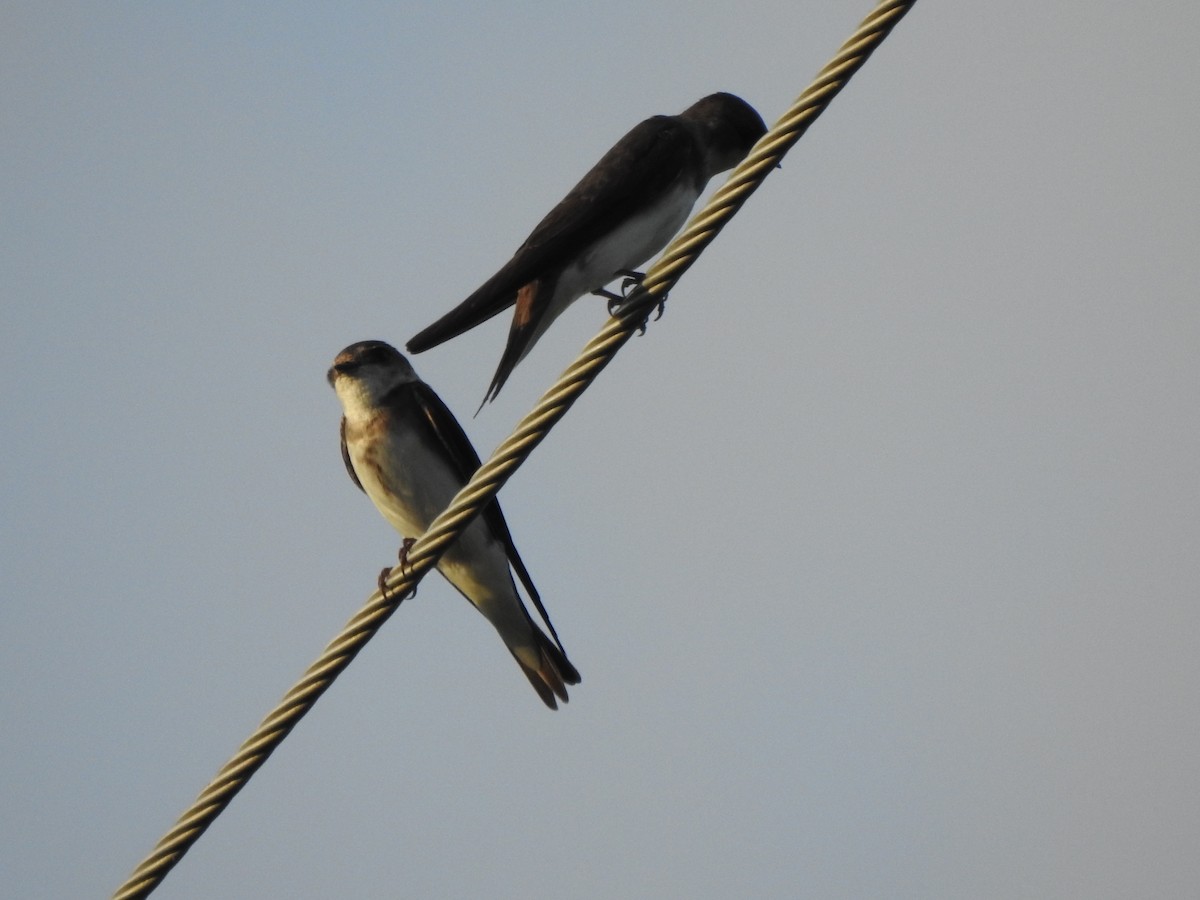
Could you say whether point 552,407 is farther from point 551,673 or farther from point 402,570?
point 551,673

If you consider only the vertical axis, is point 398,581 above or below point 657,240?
below

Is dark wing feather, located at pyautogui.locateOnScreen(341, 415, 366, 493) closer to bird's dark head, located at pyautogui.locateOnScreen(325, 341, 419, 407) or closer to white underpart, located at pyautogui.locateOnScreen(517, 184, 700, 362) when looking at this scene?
bird's dark head, located at pyautogui.locateOnScreen(325, 341, 419, 407)

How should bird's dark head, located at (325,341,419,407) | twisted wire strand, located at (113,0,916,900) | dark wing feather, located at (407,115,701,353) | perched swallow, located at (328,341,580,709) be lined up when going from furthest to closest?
1. bird's dark head, located at (325,341,419,407)
2. perched swallow, located at (328,341,580,709)
3. dark wing feather, located at (407,115,701,353)
4. twisted wire strand, located at (113,0,916,900)

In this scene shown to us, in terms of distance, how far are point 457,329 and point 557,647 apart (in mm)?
1582

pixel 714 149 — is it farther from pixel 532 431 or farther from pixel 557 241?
pixel 532 431

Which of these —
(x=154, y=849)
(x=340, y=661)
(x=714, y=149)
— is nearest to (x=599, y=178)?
(x=714, y=149)

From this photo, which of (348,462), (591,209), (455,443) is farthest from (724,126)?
(348,462)

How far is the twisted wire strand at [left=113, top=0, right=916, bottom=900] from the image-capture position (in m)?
3.74

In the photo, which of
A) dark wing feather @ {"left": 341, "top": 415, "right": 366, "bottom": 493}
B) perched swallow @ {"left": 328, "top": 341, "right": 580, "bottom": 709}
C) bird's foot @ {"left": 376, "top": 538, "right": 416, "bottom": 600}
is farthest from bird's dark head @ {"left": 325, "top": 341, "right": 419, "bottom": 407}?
bird's foot @ {"left": 376, "top": 538, "right": 416, "bottom": 600}

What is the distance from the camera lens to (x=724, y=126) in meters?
6.84

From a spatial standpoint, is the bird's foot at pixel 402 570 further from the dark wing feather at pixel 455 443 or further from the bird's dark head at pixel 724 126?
the bird's dark head at pixel 724 126

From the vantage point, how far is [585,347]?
402 centimetres

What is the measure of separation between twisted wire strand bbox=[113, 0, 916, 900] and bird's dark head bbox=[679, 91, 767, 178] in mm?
2690

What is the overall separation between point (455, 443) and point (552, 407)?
2.99 m
